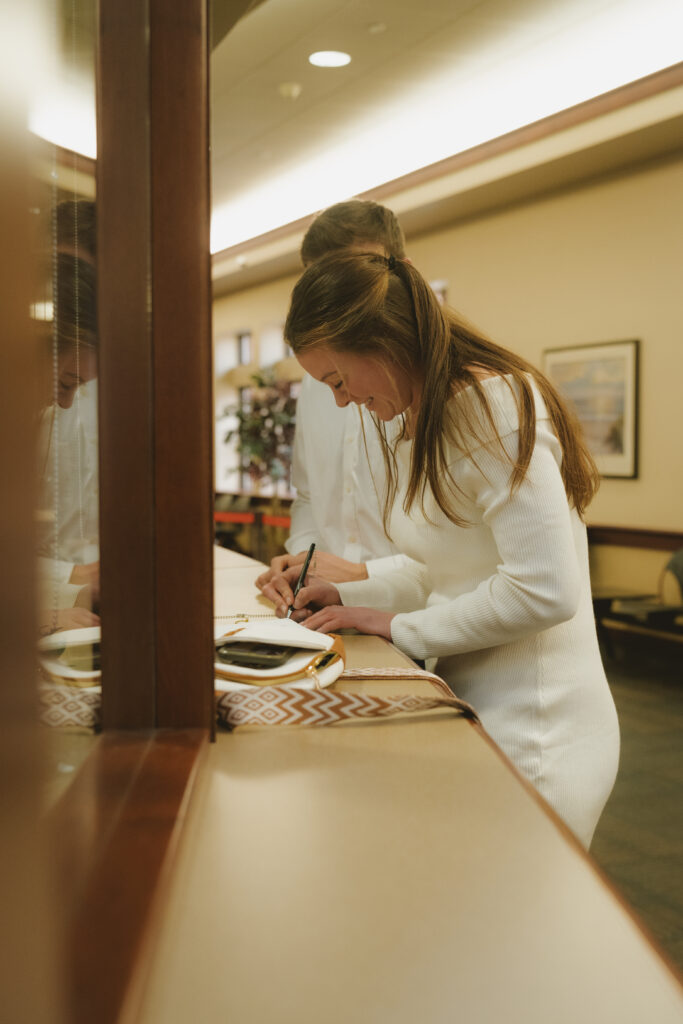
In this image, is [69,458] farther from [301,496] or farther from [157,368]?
[301,496]

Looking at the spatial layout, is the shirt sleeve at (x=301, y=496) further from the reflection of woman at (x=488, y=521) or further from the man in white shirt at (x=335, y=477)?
the reflection of woman at (x=488, y=521)

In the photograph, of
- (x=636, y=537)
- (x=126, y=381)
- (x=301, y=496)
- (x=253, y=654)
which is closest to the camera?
(x=126, y=381)

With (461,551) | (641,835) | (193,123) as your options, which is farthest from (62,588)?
(641,835)

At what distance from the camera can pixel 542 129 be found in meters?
6.60

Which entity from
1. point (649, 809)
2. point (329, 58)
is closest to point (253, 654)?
Result: point (649, 809)

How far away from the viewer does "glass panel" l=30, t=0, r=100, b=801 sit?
0.43 m

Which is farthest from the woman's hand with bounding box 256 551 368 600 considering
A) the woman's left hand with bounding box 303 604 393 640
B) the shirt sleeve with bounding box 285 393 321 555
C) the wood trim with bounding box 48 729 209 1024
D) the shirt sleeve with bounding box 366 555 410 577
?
the wood trim with bounding box 48 729 209 1024

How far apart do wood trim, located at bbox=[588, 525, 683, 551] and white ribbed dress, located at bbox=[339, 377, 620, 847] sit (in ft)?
18.2

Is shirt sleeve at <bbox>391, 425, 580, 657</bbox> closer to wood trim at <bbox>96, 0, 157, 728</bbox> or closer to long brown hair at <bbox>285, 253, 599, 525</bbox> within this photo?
long brown hair at <bbox>285, 253, 599, 525</bbox>

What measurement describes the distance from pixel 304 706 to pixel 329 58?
591 centimetres

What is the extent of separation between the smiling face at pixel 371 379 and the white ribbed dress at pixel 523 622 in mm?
213

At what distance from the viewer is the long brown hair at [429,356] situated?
136 centimetres

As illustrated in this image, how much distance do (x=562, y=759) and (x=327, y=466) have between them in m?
1.57

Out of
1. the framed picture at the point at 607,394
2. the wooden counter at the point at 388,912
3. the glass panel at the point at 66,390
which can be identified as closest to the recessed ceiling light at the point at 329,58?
the framed picture at the point at 607,394
